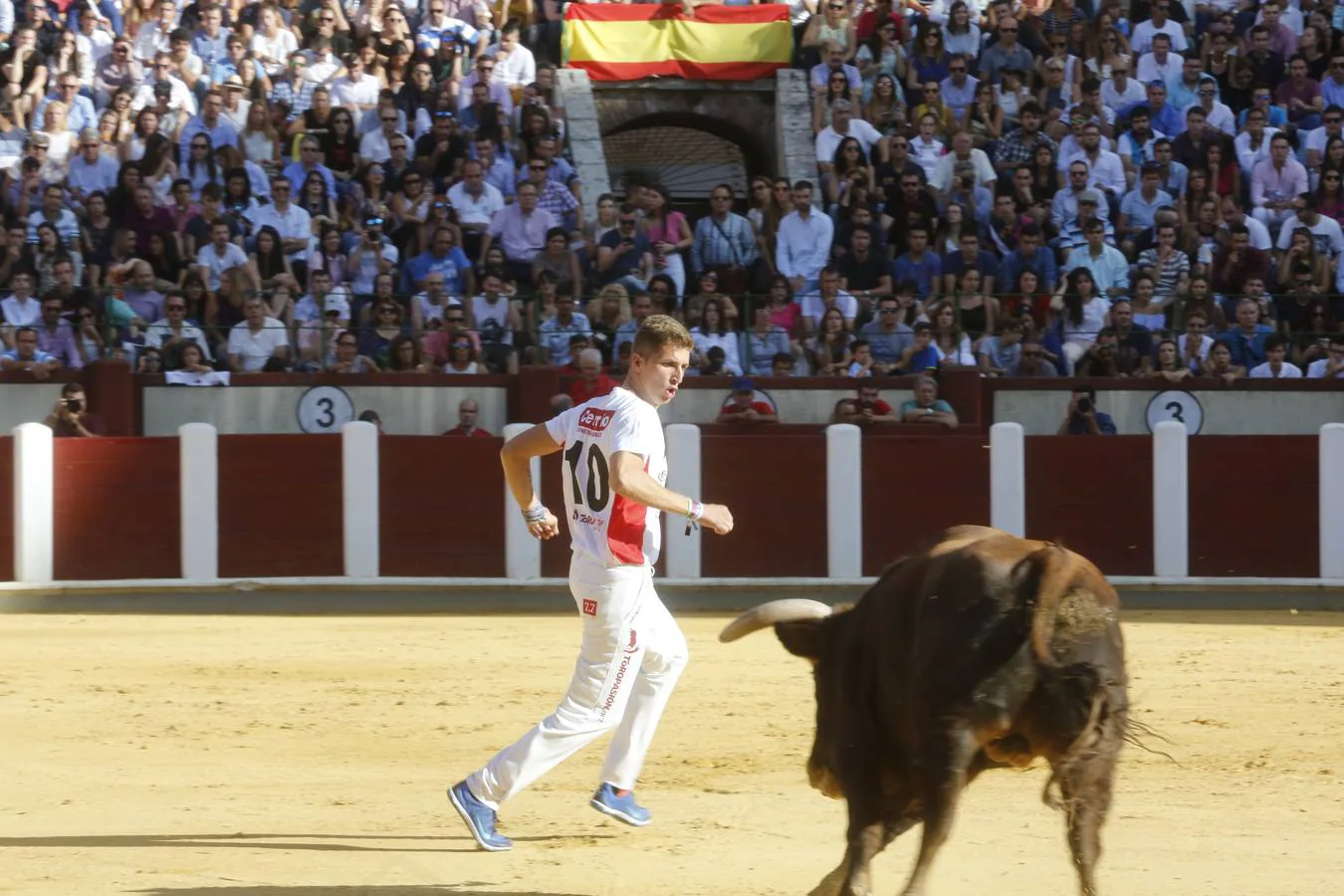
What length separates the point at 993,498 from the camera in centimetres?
1188

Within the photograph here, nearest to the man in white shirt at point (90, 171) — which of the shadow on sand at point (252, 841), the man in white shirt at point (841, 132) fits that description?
the man in white shirt at point (841, 132)

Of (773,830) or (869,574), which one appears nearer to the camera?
(773,830)

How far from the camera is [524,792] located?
6191 millimetres

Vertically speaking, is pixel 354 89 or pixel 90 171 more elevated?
pixel 354 89

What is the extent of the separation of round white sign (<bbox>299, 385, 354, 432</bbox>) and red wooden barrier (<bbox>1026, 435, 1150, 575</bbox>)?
450 cm

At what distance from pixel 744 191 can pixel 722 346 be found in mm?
6577

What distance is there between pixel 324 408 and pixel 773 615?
866cm

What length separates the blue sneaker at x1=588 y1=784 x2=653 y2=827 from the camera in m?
5.37

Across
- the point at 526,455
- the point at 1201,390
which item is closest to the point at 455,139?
the point at 1201,390

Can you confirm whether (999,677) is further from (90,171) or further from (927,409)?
(90,171)

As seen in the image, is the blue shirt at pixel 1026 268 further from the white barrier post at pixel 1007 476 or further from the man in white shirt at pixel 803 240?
the white barrier post at pixel 1007 476

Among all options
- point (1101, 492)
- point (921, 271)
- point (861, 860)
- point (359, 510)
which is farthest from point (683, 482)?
point (861, 860)

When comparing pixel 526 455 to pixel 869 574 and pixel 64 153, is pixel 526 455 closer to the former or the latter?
pixel 869 574

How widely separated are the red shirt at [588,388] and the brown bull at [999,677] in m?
7.69
